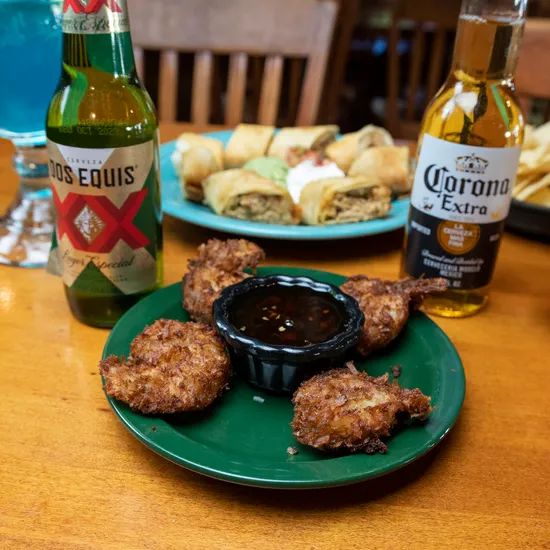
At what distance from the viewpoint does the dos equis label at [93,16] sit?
74 cm

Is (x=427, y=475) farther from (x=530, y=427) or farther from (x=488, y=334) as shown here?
(x=488, y=334)

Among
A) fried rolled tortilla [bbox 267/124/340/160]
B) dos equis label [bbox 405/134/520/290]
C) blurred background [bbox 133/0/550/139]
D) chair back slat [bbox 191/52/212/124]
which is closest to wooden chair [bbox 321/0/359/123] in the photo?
blurred background [bbox 133/0/550/139]

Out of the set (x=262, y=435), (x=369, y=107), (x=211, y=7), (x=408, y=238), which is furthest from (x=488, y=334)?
(x=369, y=107)

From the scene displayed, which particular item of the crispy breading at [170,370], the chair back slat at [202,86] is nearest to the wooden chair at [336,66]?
the chair back slat at [202,86]

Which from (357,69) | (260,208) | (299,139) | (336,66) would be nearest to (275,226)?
(260,208)

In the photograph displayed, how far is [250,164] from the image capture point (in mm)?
1385

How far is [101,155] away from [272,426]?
39 centimetres

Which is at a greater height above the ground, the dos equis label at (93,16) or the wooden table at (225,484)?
the dos equis label at (93,16)

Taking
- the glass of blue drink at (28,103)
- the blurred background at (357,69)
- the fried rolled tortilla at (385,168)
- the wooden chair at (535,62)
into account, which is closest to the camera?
the glass of blue drink at (28,103)

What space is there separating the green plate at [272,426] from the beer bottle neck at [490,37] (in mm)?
353

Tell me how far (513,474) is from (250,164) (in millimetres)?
919

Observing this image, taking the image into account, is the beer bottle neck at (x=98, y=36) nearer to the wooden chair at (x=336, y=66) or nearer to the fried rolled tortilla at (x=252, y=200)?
the fried rolled tortilla at (x=252, y=200)

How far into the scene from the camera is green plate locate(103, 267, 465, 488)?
0.57m

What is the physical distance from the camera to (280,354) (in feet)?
2.21
